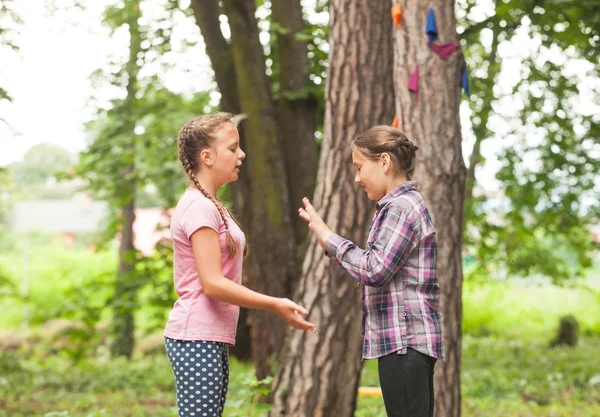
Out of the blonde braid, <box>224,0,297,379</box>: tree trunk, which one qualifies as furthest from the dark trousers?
<box>224,0,297,379</box>: tree trunk

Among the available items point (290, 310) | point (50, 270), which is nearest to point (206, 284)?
point (290, 310)

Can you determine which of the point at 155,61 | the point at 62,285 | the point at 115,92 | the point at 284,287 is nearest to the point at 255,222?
the point at 284,287

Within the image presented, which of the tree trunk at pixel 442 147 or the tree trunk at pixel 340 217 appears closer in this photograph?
the tree trunk at pixel 442 147

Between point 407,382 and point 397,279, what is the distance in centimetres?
40

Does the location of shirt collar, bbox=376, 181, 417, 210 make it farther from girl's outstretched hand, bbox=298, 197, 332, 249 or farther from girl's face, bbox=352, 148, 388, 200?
girl's outstretched hand, bbox=298, 197, 332, 249

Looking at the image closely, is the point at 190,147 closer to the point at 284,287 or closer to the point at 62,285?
the point at 284,287

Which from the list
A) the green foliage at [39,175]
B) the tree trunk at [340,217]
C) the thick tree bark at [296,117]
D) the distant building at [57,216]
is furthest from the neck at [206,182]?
the distant building at [57,216]

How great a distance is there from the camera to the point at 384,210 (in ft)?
10.0

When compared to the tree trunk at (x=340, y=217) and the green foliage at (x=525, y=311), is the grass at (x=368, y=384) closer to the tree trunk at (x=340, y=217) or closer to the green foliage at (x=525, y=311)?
the tree trunk at (x=340, y=217)

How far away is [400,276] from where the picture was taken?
3.04m

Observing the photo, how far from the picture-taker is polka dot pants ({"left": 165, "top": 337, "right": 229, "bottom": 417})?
2.99 m

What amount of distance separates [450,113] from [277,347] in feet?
12.6

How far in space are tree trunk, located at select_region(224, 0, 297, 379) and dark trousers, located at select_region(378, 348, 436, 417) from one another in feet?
16.6

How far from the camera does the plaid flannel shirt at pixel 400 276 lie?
2990mm
